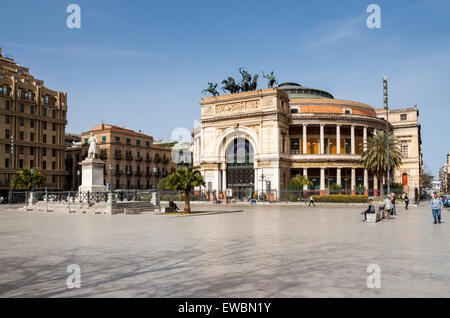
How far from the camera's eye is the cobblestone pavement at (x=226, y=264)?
7391 millimetres

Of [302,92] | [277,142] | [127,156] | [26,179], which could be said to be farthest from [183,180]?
[127,156]

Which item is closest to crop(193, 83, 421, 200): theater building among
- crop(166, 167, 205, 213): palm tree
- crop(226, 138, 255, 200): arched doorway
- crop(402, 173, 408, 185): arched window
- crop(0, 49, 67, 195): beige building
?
crop(226, 138, 255, 200): arched doorway

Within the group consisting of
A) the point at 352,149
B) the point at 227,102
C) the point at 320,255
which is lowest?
the point at 320,255

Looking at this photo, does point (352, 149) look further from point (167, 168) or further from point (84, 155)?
point (84, 155)

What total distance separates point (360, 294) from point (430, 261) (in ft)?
13.7

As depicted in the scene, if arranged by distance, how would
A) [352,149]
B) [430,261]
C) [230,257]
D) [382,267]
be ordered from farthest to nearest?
[352,149], [230,257], [430,261], [382,267]

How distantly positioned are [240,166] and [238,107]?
9.73 meters

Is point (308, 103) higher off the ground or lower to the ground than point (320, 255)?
higher

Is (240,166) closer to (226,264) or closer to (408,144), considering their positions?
(408,144)

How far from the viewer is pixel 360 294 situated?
7027 mm

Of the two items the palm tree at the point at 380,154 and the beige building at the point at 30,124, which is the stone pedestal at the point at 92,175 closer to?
the palm tree at the point at 380,154
